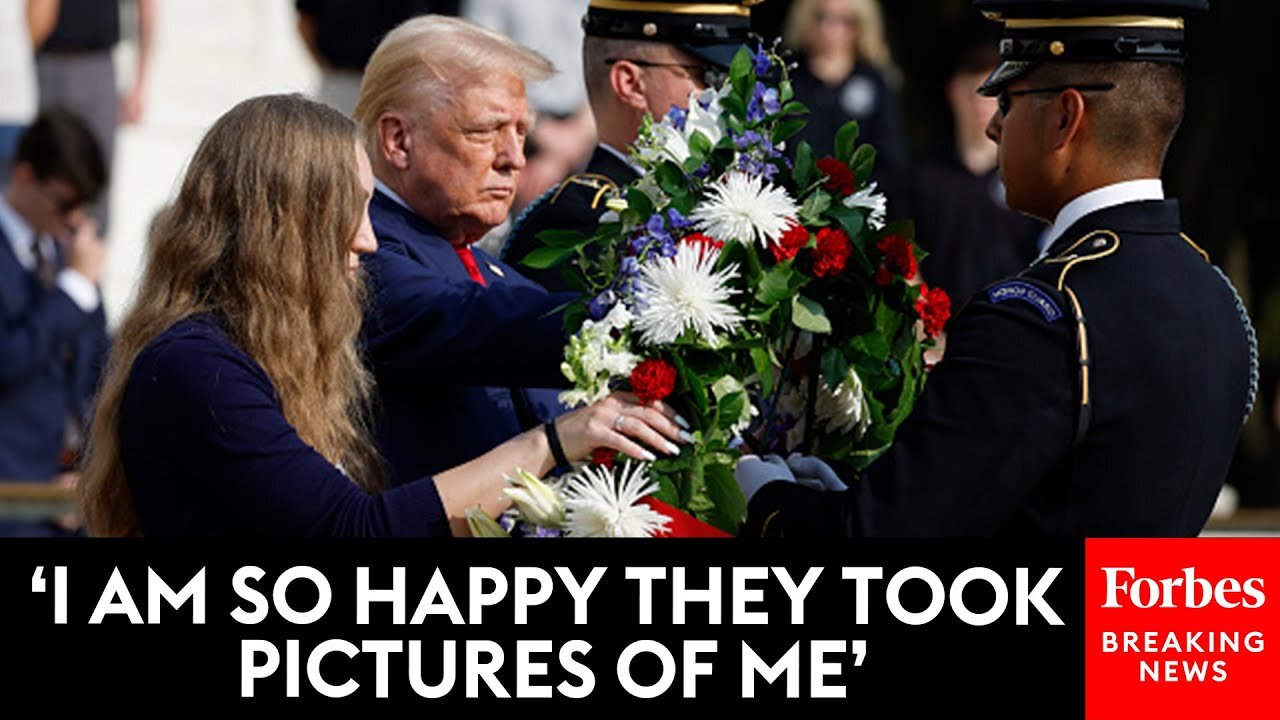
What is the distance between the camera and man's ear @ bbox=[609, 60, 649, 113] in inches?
191

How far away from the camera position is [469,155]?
4.27 metres

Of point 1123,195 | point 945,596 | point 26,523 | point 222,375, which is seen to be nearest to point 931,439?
point 945,596

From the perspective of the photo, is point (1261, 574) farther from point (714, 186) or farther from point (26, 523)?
point (26, 523)

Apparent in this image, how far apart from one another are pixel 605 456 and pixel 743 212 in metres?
0.45

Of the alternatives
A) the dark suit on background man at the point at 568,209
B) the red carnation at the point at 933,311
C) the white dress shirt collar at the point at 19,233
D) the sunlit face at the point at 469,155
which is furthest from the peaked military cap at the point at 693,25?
the white dress shirt collar at the point at 19,233

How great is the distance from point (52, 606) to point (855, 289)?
140 cm

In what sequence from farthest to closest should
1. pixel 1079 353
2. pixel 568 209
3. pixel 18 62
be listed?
pixel 18 62 < pixel 568 209 < pixel 1079 353

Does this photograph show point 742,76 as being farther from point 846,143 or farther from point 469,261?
point 469,261

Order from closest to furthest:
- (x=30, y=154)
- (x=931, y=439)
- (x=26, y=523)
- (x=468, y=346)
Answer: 1. (x=931, y=439)
2. (x=468, y=346)
3. (x=26, y=523)
4. (x=30, y=154)

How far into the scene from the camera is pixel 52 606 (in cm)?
363

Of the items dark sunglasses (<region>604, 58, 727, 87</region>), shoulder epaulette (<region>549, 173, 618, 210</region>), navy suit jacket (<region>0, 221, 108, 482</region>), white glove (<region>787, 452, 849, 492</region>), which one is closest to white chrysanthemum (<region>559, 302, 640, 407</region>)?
white glove (<region>787, 452, 849, 492</region>)

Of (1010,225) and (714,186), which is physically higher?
(714,186)

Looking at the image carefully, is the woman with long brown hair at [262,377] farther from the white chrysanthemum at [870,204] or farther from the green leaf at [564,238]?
the white chrysanthemum at [870,204]

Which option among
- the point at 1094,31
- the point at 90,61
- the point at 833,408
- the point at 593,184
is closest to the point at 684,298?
the point at 833,408
